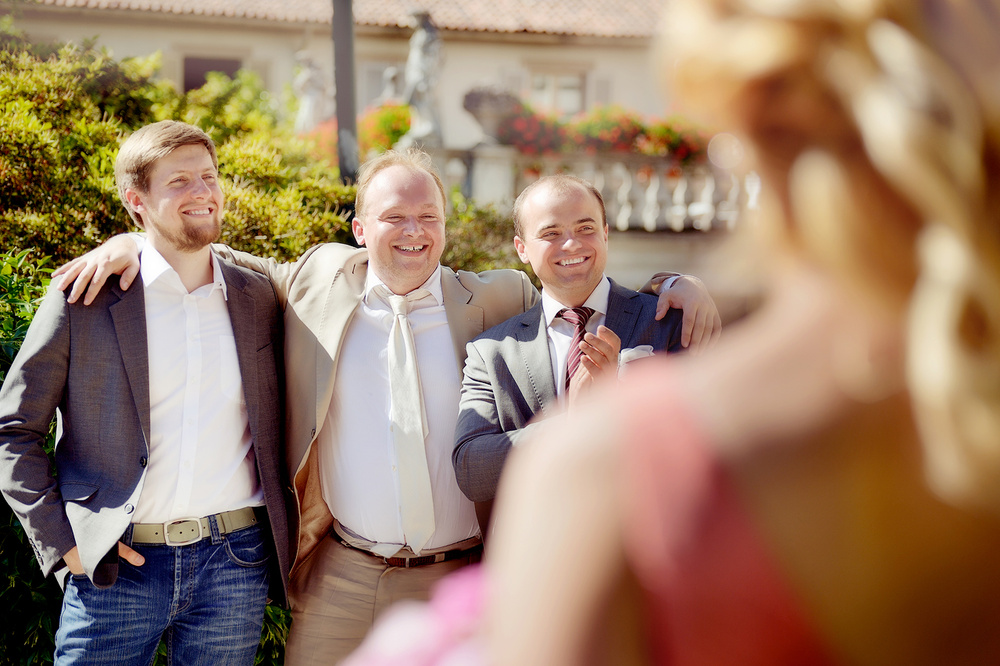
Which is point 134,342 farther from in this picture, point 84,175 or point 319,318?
point 84,175

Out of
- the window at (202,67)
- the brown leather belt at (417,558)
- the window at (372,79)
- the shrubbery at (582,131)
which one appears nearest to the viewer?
the brown leather belt at (417,558)

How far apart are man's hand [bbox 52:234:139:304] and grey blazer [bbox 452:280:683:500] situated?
4.08ft

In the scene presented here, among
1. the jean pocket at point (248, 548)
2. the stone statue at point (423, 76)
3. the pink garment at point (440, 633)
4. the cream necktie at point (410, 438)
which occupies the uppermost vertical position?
the stone statue at point (423, 76)

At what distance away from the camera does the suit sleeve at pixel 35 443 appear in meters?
2.63

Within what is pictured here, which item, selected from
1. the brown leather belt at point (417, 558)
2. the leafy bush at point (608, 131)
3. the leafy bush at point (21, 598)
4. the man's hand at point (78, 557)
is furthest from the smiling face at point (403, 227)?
the leafy bush at point (608, 131)

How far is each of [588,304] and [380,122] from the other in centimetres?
1288

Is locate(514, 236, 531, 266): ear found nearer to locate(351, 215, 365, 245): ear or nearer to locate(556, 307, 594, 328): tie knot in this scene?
locate(556, 307, 594, 328): tie knot

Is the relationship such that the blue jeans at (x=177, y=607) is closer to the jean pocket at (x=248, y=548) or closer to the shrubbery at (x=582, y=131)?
the jean pocket at (x=248, y=548)

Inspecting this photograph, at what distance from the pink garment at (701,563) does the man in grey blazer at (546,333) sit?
1.86 metres

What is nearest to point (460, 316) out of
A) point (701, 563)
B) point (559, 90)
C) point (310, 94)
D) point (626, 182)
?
point (701, 563)

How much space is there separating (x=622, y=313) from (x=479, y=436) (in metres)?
0.72

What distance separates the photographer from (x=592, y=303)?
9.95 feet

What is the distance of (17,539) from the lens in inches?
120

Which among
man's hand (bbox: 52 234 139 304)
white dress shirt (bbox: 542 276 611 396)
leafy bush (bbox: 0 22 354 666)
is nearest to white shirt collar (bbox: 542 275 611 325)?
white dress shirt (bbox: 542 276 611 396)
